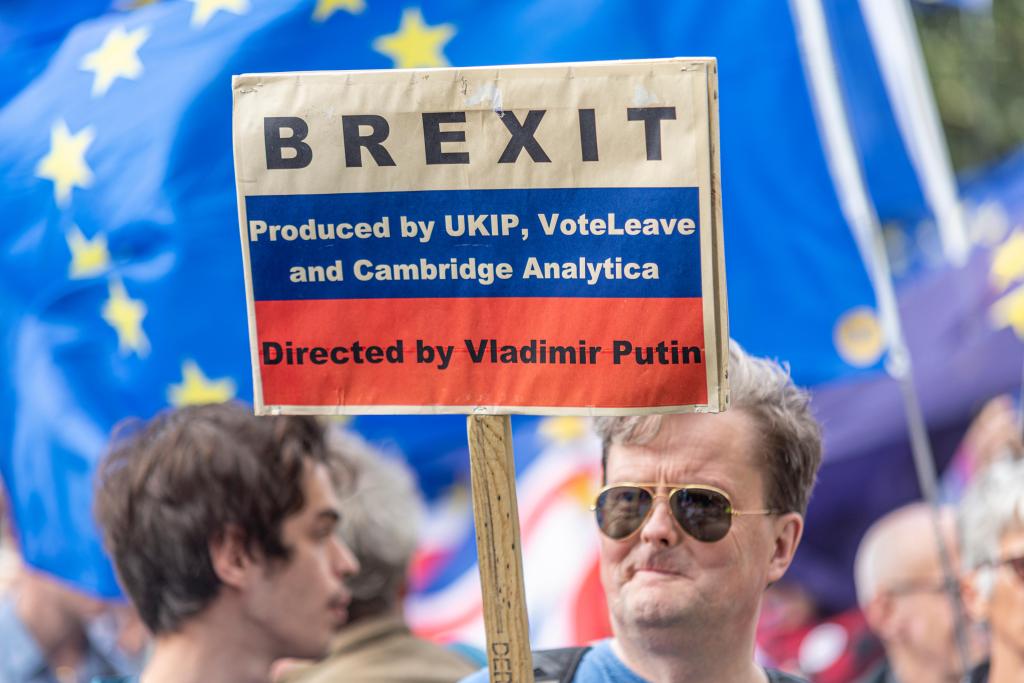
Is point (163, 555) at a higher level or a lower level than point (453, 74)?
lower

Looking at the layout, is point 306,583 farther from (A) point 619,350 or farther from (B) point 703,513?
(A) point 619,350

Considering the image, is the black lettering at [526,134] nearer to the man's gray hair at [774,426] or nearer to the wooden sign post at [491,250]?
the wooden sign post at [491,250]

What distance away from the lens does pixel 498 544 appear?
9.29ft

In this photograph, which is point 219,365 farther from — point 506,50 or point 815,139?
point 815,139

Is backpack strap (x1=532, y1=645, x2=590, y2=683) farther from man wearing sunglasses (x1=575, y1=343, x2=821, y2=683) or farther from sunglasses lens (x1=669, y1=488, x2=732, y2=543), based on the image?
sunglasses lens (x1=669, y1=488, x2=732, y2=543)

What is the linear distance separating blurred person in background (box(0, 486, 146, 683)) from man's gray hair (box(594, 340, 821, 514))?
4.16 metres

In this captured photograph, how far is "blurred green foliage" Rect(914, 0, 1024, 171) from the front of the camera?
13.4m

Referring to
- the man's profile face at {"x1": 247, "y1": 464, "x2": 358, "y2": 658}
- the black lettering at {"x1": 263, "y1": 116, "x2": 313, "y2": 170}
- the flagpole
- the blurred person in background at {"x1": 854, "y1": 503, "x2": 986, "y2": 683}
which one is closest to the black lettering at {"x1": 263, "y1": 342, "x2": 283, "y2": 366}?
the black lettering at {"x1": 263, "y1": 116, "x2": 313, "y2": 170}

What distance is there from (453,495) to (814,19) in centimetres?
233

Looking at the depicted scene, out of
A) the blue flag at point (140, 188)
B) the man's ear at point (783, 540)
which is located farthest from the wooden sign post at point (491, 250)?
the blue flag at point (140, 188)

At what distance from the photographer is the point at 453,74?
274 centimetres

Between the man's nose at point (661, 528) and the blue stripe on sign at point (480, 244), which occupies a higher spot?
the blue stripe on sign at point (480, 244)

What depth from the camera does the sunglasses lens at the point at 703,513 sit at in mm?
2912

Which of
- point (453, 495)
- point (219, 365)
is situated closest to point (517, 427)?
point (453, 495)
